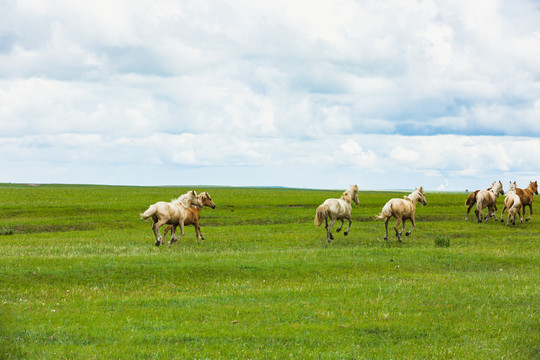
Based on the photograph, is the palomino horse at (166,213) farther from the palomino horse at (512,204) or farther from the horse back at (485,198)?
the palomino horse at (512,204)

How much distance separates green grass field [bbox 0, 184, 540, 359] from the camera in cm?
1016

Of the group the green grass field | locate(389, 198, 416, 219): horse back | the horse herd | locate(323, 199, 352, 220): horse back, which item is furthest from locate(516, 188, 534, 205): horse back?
locate(323, 199, 352, 220): horse back

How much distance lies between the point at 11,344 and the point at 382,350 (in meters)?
7.37

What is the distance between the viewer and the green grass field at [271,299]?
33.3 feet

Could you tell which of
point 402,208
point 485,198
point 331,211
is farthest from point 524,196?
point 331,211

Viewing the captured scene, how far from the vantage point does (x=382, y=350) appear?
10.0 meters

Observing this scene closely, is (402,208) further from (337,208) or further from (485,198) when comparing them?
(485,198)

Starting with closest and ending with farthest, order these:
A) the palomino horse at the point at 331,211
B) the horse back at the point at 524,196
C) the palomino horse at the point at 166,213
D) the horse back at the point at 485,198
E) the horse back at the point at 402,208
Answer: the palomino horse at the point at 166,213, the palomino horse at the point at 331,211, the horse back at the point at 402,208, the horse back at the point at 485,198, the horse back at the point at 524,196

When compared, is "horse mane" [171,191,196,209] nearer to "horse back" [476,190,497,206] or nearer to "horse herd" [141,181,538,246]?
"horse herd" [141,181,538,246]

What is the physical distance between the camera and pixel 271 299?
1449 centimetres

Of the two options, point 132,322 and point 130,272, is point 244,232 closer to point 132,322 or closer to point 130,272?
point 130,272

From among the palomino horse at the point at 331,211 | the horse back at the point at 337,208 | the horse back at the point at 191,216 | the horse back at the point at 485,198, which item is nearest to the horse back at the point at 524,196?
the horse back at the point at 485,198

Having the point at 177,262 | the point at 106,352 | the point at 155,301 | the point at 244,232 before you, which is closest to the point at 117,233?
the point at 244,232

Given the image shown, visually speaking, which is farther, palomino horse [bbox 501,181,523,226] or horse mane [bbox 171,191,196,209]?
Result: palomino horse [bbox 501,181,523,226]
